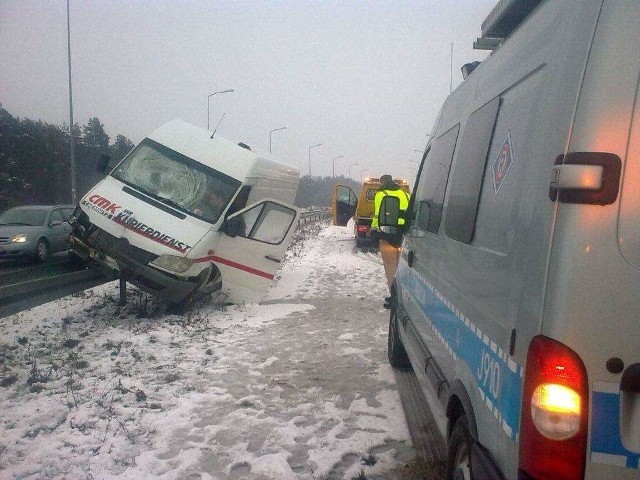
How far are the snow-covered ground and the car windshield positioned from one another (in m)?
8.00

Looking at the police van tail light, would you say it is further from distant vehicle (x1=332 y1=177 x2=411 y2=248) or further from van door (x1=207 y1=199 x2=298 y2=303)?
distant vehicle (x1=332 y1=177 x2=411 y2=248)

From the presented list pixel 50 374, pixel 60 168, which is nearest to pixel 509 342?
pixel 50 374

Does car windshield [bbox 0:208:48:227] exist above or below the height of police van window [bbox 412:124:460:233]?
below

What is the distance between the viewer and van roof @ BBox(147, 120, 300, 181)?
9.68 meters

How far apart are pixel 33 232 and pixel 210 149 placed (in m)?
8.52

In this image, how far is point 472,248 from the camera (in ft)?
9.18

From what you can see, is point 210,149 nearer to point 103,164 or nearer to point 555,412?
point 103,164

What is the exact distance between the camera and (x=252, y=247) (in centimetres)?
912

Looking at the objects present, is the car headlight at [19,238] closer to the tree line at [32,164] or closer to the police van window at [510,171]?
the police van window at [510,171]

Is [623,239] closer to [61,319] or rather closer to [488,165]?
[488,165]

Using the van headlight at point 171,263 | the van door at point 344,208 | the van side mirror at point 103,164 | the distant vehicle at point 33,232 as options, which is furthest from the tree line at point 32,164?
the van headlight at point 171,263

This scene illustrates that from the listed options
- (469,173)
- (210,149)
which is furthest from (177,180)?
(469,173)

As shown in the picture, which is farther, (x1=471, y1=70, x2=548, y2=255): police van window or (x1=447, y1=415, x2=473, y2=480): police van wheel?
(x1=447, y1=415, x2=473, y2=480): police van wheel

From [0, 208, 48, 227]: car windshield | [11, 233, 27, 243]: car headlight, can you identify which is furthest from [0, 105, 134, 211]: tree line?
[11, 233, 27, 243]: car headlight
